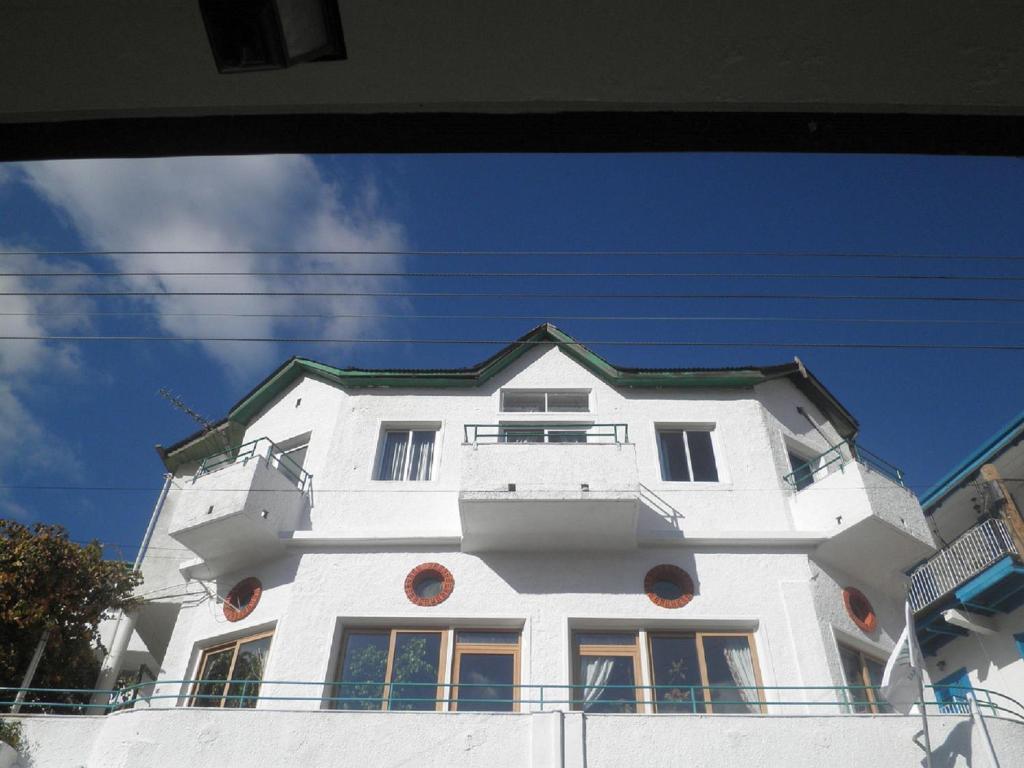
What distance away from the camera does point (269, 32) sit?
2.37 metres

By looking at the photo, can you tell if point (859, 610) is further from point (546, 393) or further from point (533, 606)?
point (546, 393)

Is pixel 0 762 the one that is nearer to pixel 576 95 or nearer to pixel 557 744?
pixel 557 744

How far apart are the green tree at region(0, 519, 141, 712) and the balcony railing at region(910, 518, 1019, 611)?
1736cm

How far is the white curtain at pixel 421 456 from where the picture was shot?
17.6 m

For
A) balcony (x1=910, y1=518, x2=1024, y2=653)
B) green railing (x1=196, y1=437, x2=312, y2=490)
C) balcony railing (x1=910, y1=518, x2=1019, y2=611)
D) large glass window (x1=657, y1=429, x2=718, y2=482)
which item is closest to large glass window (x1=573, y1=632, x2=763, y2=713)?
large glass window (x1=657, y1=429, x2=718, y2=482)

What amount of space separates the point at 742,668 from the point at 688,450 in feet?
16.3

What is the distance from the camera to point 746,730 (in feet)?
40.1

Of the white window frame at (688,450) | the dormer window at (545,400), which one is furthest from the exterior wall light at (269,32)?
the dormer window at (545,400)

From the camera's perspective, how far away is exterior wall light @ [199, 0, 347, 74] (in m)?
2.33

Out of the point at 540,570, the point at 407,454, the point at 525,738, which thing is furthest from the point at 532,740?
the point at 407,454

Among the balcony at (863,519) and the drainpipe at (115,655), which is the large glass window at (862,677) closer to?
the balcony at (863,519)

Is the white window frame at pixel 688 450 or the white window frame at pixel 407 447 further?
the white window frame at pixel 407 447

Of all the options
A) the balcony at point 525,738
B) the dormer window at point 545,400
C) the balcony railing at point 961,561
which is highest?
the dormer window at point 545,400

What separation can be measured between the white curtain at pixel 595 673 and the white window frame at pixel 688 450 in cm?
401
